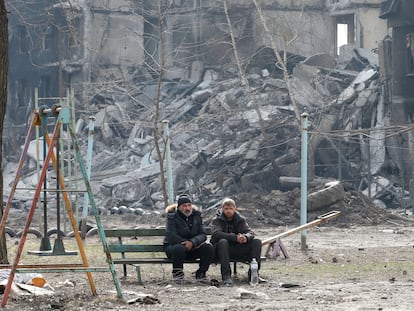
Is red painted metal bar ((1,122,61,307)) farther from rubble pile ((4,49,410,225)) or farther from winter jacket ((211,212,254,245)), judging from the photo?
rubble pile ((4,49,410,225))

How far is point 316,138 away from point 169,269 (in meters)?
23.2

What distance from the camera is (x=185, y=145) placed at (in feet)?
139

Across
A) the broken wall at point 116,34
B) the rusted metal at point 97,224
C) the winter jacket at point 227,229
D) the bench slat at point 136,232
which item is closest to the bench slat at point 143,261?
the winter jacket at point 227,229

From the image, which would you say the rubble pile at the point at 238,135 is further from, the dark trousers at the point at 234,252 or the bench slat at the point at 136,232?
the dark trousers at the point at 234,252

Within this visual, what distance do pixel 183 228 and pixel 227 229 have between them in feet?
1.79

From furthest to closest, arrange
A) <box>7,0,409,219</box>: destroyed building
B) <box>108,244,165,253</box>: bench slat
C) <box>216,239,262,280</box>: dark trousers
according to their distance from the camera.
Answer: <box>7,0,409,219</box>: destroyed building → <box>108,244,165,253</box>: bench slat → <box>216,239,262,280</box>: dark trousers

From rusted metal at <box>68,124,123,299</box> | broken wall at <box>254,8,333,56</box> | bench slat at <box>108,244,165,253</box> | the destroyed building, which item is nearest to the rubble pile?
the destroyed building

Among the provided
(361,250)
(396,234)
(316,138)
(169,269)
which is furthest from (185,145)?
(169,269)

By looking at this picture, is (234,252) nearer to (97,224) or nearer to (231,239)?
(231,239)

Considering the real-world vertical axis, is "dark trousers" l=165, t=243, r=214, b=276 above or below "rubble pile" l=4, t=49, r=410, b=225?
below

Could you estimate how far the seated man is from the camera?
13219 millimetres

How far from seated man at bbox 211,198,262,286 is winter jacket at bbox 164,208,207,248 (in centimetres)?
18

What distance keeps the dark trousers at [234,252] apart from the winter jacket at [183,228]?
28 cm

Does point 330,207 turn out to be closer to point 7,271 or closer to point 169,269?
point 169,269
